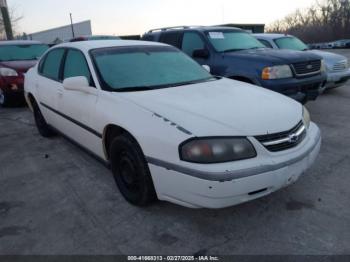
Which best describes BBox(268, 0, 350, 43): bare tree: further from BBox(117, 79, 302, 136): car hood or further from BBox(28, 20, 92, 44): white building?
BBox(117, 79, 302, 136): car hood

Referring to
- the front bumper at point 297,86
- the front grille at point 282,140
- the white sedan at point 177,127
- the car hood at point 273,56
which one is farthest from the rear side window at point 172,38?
the front grille at point 282,140

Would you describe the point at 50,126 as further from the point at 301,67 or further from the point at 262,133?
the point at 301,67

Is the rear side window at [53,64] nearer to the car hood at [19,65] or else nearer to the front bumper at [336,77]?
the car hood at [19,65]

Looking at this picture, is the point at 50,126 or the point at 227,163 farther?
the point at 50,126

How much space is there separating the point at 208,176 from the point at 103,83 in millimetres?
1556

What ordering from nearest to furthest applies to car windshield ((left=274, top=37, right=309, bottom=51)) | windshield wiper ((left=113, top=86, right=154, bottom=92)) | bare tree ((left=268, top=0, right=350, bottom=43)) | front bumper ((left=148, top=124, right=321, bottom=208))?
front bumper ((left=148, top=124, right=321, bottom=208)), windshield wiper ((left=113, top=86, right=154, bottom=92)), car windshield ((left=274, top=37, right=309, bottom=51)), bare tree ((left=268, top=0, right=350, bottom=43))

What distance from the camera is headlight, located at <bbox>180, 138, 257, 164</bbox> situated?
2301 millimetres

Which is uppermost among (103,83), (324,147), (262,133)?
(103,83)

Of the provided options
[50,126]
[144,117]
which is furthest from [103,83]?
[50,126]

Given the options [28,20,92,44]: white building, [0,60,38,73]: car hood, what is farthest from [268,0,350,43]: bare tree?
[0,60,38,73]: car hood

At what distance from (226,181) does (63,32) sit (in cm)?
4385

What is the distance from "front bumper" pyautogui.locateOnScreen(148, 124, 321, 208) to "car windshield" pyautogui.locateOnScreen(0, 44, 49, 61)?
6.92 metres

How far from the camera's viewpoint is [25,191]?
3434 mm

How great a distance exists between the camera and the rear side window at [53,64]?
4.20 meters
